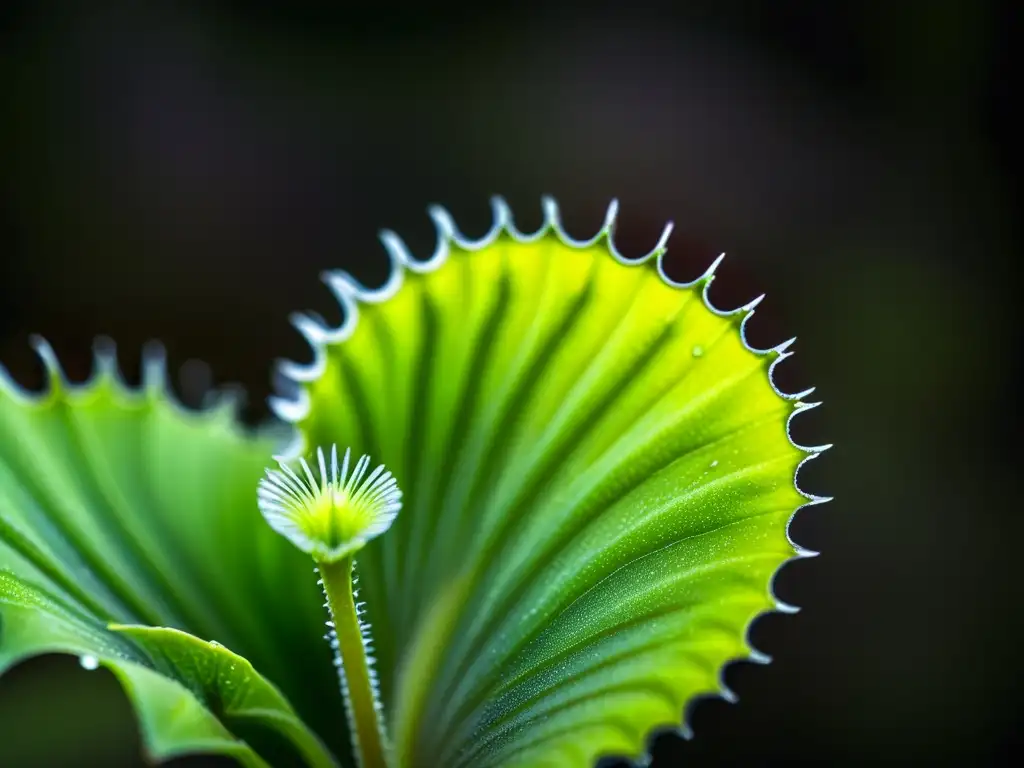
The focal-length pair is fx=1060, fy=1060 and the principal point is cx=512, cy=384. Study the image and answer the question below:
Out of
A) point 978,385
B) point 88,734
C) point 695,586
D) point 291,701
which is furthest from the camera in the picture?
point 978,385

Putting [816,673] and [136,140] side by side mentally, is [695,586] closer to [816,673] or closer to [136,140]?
[816,673]

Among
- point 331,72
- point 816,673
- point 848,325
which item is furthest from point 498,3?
point 816,673

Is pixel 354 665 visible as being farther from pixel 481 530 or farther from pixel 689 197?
pixel 689 197

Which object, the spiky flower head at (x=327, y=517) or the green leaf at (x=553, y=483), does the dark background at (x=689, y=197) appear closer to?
the green leaf at (x=553, y=483)

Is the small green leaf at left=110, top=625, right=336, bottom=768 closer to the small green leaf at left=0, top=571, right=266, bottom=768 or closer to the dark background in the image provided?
the small green leaf at left=0, top=571, right=266, bottom=768

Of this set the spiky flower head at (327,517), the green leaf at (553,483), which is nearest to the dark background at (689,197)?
the green leaf at (553,483)

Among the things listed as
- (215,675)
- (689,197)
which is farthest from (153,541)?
(689,197)
